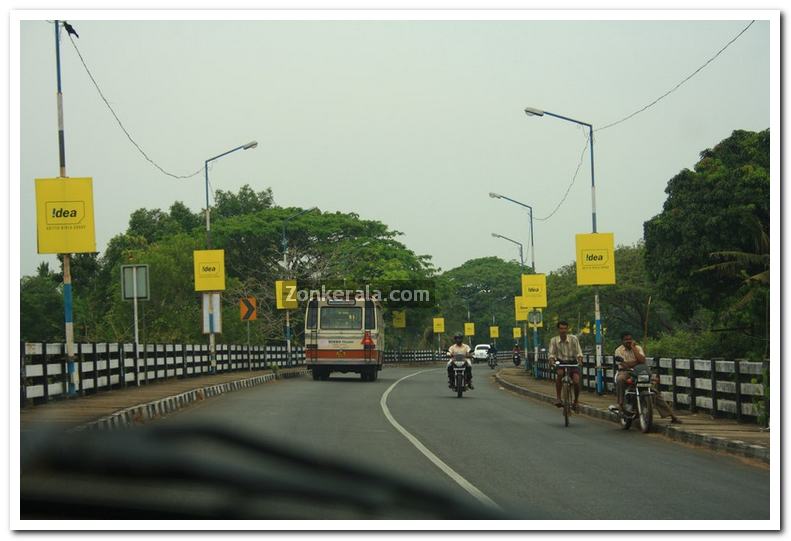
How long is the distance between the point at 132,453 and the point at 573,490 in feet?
25.2

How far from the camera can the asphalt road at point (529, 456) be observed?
827 centimetres

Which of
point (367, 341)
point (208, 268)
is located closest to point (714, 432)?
point (208, 268)

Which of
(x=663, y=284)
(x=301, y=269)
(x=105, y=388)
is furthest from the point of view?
(x=301, y=269)

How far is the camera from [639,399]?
15930mm

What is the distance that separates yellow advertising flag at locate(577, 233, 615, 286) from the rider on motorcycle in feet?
24.9

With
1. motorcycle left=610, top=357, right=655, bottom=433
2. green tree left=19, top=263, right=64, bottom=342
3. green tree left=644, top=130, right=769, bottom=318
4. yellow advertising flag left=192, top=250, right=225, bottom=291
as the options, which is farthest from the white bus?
green tree left=19, top=263, right=64, bottom=342

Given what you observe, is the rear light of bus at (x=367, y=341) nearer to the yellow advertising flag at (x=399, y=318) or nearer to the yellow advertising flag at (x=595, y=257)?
the yellow advertising flag at (x=595, y=257)

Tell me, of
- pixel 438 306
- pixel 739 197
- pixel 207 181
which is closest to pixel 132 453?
pixel 739 197

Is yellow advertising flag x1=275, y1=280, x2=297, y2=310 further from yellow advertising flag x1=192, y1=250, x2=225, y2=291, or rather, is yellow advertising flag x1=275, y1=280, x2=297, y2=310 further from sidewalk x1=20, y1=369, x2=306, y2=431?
sidewalk x1=20, y1=369, x2=306, y2=431

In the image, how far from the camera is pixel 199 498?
2.04m

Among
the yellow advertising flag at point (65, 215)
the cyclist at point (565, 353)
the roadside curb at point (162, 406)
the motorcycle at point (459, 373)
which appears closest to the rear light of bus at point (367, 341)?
the roadside curb at point (162, 406)

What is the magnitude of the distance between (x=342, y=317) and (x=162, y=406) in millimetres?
16828

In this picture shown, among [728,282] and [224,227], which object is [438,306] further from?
[728,282]

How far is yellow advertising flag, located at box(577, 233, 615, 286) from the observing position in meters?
24.0
